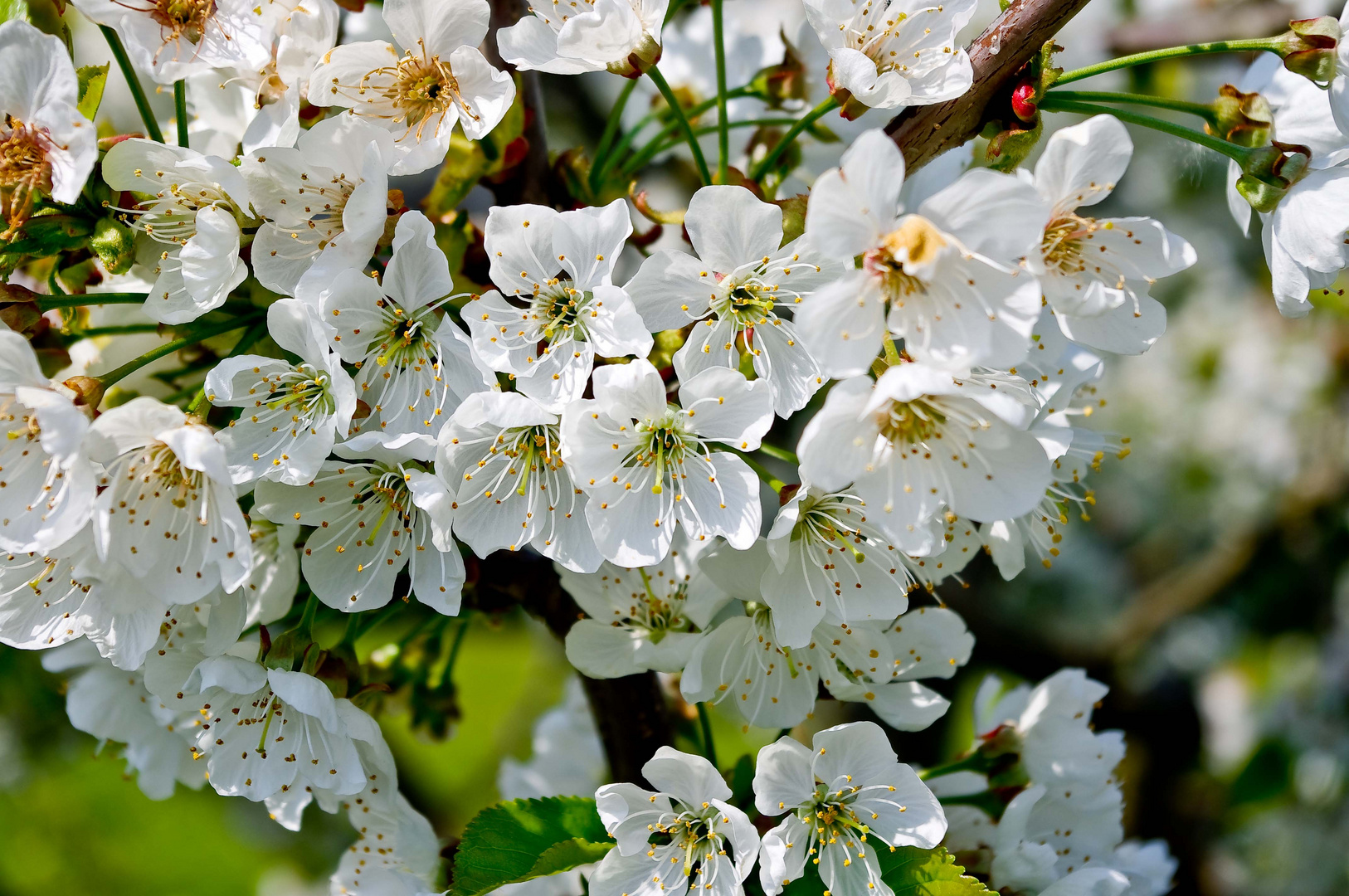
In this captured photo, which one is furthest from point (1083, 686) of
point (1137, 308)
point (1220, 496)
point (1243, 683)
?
point (1220, 496)

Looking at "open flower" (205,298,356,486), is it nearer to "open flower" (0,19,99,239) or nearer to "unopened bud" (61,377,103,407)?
"unopened bud" (61,377,103,407)

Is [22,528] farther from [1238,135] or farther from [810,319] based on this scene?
[1238,135]

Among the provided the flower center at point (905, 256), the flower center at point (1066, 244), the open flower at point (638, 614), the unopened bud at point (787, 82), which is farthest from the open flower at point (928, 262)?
the unopened bud at point (787, 82)

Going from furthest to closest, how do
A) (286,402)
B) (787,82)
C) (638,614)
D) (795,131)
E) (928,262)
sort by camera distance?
1. (787,82)
2. (638,614)
3. (795,131)
4. (286,402)
5. (928,262)

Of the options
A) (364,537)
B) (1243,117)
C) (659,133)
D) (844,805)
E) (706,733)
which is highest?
(1243,117)

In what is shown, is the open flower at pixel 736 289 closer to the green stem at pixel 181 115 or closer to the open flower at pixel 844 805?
the open flower at pixel 844 805

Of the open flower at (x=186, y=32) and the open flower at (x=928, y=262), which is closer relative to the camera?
the open flower at (x=928, y=262)

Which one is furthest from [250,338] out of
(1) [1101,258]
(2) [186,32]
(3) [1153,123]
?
(3) [1153,123]

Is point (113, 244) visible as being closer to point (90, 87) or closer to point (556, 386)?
point (90, 87)
